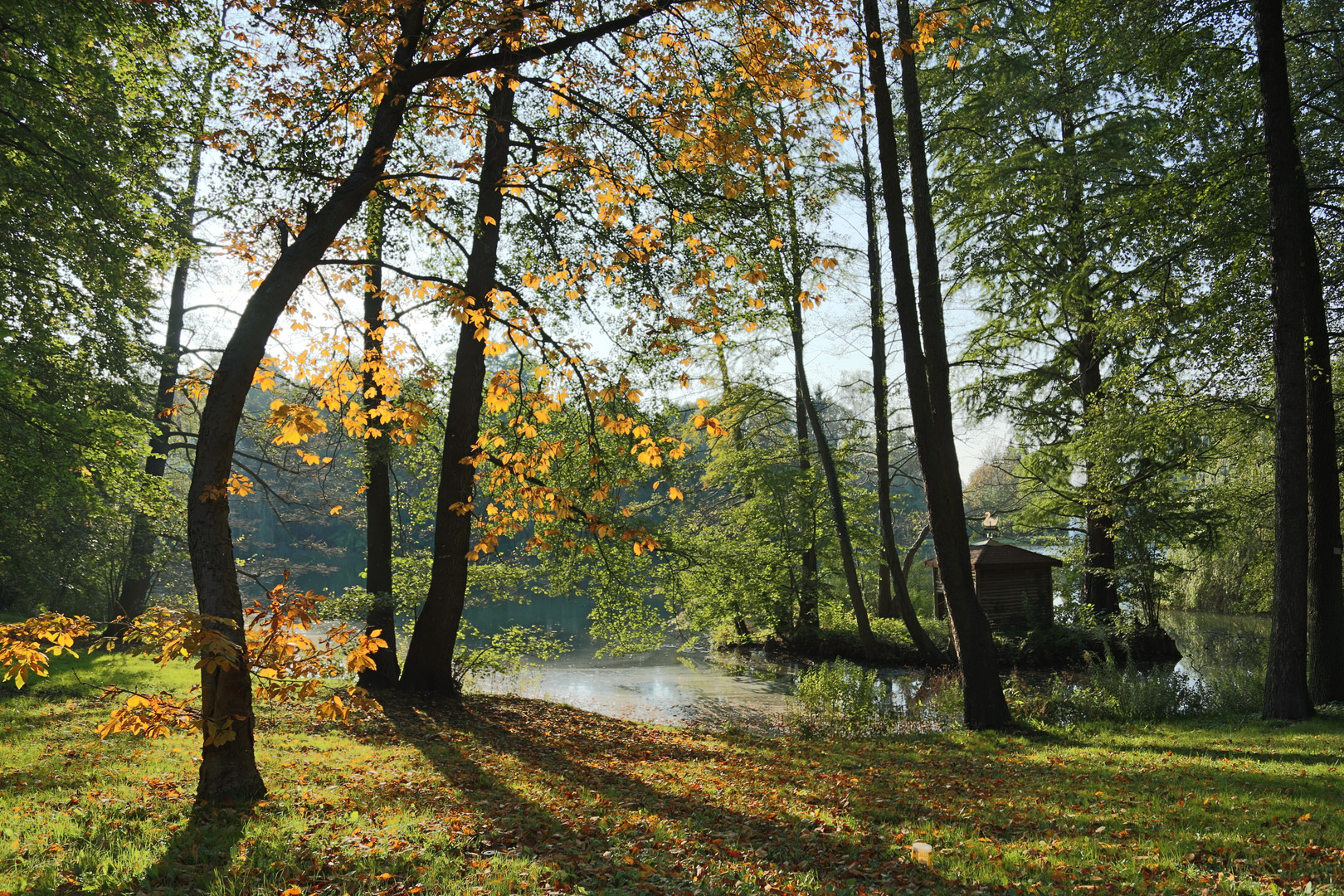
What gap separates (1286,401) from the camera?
860 cm

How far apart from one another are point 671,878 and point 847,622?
18033mm

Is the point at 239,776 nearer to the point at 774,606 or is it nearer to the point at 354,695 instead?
the point at 354,695

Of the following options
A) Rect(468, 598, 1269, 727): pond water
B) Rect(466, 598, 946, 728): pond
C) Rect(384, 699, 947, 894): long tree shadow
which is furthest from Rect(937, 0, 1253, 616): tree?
Rect(384, 699, 947, 894): long tree shadow

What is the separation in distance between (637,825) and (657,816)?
27 centimetres

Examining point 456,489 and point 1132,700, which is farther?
point 1132,700

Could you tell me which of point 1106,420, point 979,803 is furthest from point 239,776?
point 1106,420

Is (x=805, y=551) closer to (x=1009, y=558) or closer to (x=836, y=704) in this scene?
(x=1009, y=558)

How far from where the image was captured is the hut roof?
19.1m

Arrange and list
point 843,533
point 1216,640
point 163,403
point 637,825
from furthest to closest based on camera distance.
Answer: point 1216,640, point 843,533, point 163,403, point 637,825

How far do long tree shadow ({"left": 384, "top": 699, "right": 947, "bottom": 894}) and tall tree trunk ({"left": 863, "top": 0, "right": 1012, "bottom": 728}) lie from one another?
3.58 metres

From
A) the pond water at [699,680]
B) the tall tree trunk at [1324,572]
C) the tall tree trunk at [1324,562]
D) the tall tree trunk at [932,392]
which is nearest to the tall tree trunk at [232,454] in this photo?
the tall tree trunk at [932,392]

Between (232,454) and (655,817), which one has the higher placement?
(232,454)

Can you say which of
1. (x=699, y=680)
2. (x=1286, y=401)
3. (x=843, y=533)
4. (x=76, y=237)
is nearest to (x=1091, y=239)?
(x=1286, y=401)

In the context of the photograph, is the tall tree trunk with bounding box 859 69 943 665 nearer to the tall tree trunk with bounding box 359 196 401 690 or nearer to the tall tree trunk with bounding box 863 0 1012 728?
the tall tree trunk with bounding box 863 0 1012 728
